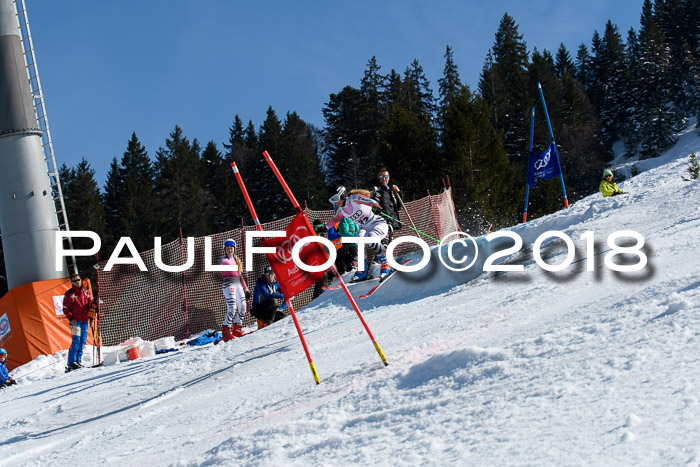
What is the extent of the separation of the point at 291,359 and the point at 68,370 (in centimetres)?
762

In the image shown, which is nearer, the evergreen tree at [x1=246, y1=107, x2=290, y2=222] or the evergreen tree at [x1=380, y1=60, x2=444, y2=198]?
the evergreen tree at [x1=380, y1=60, x2=444, y2=198]

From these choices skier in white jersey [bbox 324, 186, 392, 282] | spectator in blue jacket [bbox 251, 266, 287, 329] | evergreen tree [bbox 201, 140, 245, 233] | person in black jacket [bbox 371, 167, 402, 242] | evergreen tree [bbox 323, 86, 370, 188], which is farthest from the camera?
evergreen tree [bbox 323, 86, 370, 188]

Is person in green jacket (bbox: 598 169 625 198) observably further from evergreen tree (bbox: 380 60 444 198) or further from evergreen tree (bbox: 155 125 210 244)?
evergreen tree (bbox: 155 125 210 244)

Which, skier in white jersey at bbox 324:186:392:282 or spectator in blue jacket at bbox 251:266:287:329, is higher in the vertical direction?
skier in white jersey at bbox 324:186:392:282

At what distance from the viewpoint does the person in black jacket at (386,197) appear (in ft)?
35.4

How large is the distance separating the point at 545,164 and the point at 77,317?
13.6 meters

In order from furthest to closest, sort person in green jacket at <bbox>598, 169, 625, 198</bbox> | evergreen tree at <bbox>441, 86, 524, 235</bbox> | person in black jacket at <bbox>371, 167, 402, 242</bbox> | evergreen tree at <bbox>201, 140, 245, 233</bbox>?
evergreen tree at <bbox>201, 140, 245, 233</bbox> < evergreen tree at <bbox>441, 86, 524, 235</bbox> < person in green jacket at <bbox>598, 169, 625, 198</bbox> < person in black jacket at <bbox>371, 167, 402, 242</bbox>

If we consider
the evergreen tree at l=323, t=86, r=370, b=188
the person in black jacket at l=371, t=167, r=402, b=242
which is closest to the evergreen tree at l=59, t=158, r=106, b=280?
the evergreen tree at l=323, t=86, r=370, b=188

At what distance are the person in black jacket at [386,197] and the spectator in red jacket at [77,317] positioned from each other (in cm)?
648

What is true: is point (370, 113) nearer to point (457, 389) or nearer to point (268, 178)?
point (268, 178)

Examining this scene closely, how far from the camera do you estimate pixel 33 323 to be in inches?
633

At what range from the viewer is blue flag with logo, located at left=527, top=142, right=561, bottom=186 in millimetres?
18000

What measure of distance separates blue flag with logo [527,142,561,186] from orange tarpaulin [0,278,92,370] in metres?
13.8

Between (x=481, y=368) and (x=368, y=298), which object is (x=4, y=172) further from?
(x=481, y=368)
